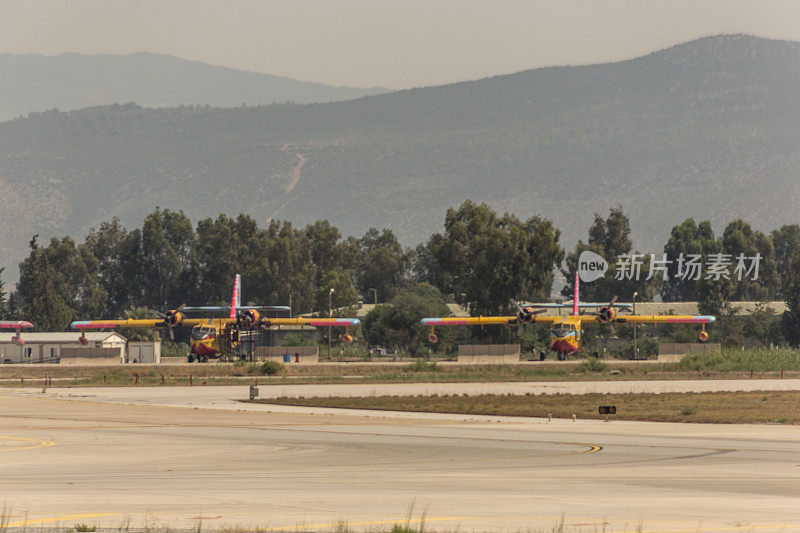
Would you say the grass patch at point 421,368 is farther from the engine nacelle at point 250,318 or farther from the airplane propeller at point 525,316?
the engine nacelle at point 250,318

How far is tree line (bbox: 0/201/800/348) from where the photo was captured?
111 m

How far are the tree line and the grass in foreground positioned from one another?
2377 inches

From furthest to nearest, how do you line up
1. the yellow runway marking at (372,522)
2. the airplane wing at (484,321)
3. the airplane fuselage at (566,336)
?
the airplane wing at (484,321), the airplane fuselage at (566,336), the yellow runway marking at (372,522)

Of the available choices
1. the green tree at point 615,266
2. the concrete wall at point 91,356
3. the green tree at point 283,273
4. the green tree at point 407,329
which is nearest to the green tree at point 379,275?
the green tree at point 615,266

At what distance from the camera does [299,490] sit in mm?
19203

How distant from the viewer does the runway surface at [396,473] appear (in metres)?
16.2

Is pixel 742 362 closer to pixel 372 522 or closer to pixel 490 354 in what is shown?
pixel 490 354

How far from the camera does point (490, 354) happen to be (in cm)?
9431

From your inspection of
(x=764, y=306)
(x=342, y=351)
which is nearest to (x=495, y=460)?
(x=342, y=351)

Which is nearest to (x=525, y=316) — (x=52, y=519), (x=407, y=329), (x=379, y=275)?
(x=407, y=329)

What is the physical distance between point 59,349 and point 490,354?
44.2 meters

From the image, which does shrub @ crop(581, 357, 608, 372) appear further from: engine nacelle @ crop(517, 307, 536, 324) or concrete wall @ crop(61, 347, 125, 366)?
concrete wall @ crop(61, 347, 125, 366)

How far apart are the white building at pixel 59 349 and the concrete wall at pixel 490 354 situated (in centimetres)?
3186

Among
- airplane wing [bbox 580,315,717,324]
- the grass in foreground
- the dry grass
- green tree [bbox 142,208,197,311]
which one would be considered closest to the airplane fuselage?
airplane wing [bbox 580,315,717,324]
